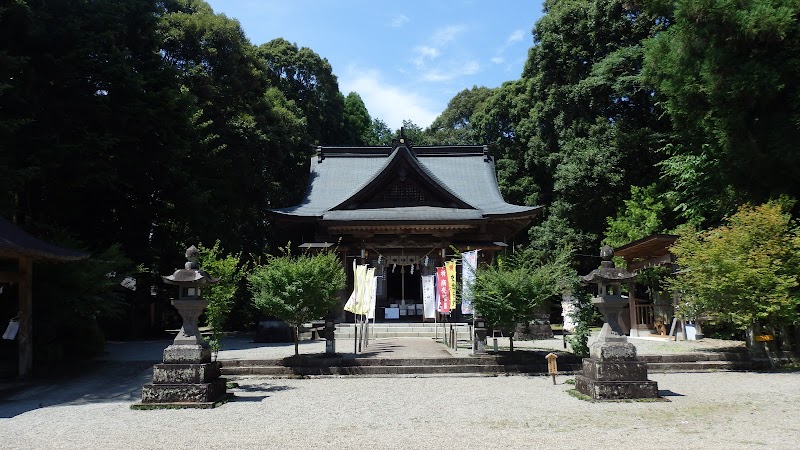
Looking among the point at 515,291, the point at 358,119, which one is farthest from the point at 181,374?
the point at 358,119

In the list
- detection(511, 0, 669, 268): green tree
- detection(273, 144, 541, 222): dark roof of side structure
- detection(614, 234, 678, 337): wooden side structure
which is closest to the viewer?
detection(614, 234, 678, 337): wooden side structure

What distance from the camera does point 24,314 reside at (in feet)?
40.5

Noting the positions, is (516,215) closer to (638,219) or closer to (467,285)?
(638,219)

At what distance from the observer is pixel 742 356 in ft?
42.0

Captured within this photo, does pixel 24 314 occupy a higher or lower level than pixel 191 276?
lower

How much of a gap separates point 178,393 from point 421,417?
404 cm

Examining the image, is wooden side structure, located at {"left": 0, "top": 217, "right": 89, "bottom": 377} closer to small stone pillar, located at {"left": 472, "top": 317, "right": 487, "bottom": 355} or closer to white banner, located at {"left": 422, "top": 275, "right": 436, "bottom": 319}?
white banner, located at {"left": 422, "top": 275, "right": 436, "bottom": 319}

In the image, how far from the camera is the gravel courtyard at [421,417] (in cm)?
652

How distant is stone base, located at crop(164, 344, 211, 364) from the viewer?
9.33 meters

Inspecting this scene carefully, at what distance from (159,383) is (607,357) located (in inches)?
288

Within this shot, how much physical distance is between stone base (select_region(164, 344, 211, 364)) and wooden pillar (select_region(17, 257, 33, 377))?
5235 mm

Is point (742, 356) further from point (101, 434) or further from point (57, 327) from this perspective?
point (57, 327)

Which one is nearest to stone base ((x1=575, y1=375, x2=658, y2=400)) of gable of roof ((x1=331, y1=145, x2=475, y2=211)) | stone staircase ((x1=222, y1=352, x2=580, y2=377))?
stone staircase ((x1=222, y1=352, x2=580, y2=377))

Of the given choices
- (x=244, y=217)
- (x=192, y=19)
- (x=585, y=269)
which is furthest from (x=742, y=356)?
(x=192, y=19)
